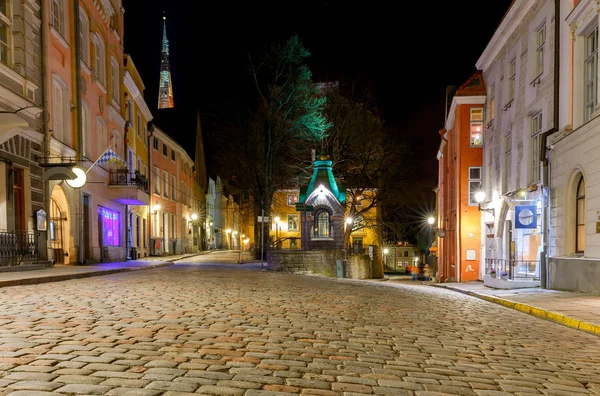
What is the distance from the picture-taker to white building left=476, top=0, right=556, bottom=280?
53.4 ft

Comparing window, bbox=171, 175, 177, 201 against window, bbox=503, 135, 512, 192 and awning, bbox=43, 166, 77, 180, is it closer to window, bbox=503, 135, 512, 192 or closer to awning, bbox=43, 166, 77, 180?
awning, bbox=43, 166, 77, 180

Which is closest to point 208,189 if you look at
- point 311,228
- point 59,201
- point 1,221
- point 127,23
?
point 127,23

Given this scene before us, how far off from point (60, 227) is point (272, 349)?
1712cm

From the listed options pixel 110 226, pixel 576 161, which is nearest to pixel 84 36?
pixel 110 226

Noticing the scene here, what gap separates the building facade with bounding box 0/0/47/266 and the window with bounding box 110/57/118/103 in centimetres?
851

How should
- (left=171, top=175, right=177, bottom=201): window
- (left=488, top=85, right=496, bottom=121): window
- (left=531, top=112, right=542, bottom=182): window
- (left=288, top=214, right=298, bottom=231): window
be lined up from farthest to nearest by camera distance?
(left=288, top=214, right=298, bottom=231): window
(left=171, top=175, right=177, bottom=201): window
(left=488, top=85, right=496, bottom=121): window
(left=531, top=112, right=542, bottom=182): window

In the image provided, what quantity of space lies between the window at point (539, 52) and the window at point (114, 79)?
19716 millimetres

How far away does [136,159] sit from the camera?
31.0m

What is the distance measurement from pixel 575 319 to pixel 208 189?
174ft

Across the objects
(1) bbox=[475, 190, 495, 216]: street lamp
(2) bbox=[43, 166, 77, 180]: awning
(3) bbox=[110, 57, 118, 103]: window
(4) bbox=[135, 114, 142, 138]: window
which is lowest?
(1) bbox=[475, 190, 495, 216]: street lamp

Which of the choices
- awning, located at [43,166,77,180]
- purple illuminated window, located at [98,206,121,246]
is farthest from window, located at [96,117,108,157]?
awning, located at [43,166,77,180]

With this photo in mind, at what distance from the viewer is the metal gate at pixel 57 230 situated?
19.5m

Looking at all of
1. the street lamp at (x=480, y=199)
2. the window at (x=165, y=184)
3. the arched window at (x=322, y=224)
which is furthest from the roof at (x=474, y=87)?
the window at (x=165, y=184)

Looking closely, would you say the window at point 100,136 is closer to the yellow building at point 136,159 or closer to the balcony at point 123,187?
the balcony at point 123,187
